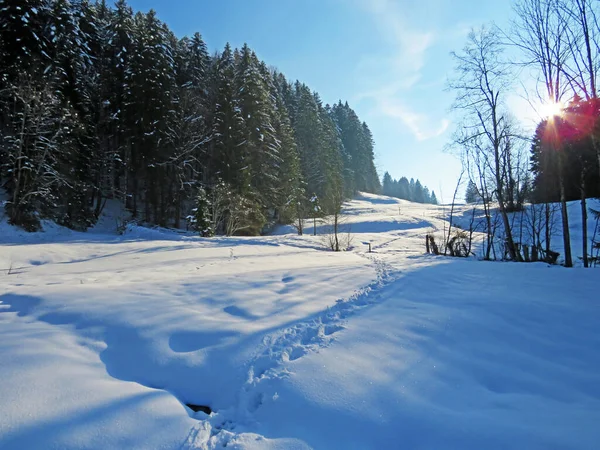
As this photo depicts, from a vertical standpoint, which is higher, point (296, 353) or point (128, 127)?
point (128, 127)

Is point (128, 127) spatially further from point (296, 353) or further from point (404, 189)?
point (404, 189)

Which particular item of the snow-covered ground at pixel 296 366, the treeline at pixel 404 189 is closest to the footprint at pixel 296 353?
the snow-covered ground at pixel 296 366

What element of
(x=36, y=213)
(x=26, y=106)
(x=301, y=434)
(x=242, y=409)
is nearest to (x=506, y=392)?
(x=301, y=434)

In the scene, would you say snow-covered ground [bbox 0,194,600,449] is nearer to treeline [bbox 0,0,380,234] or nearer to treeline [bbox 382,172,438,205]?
treeline [bbox 0,0,380,234]

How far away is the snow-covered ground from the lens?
83.1 inches

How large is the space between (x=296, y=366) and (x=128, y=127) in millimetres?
24817

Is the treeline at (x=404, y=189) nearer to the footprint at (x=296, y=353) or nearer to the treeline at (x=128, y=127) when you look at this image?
the treeline at (x=128, y=127)

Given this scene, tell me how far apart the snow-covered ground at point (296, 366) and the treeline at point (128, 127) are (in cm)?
1377

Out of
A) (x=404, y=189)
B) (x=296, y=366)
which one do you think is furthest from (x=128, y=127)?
(x=404, y=189)

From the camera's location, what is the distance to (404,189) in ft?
287

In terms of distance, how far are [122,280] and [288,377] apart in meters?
4.87

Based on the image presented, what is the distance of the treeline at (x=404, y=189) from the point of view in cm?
8514

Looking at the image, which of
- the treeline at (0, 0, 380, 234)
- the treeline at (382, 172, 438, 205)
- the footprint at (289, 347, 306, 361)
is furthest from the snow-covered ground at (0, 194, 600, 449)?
the treeline at (382, 172, 438, 205)

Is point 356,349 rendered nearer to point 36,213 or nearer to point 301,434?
point 301,434
